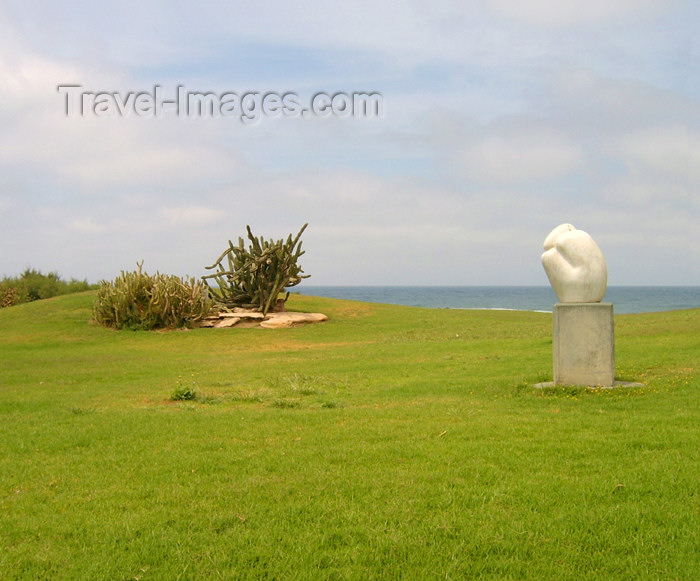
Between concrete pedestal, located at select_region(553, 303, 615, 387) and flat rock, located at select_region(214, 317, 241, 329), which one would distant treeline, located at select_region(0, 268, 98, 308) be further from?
concrete pedestal, located at select_region(553, 303, 615, 387)

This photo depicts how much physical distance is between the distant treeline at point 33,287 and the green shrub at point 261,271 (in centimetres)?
1334

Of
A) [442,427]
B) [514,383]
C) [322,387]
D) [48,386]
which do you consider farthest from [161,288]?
[442,427]

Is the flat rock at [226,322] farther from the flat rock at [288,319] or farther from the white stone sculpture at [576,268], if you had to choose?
the white stone sculpture at [576,268]

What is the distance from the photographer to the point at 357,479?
19.1 ft

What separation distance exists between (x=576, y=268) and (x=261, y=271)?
65.3ft

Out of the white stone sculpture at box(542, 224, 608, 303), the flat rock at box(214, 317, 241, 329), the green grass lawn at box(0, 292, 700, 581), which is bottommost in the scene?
the green grass lawn at box(0, 292, 700, 581)

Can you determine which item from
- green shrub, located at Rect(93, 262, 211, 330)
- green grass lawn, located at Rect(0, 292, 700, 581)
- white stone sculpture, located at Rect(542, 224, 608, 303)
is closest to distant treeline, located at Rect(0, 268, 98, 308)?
green shrub, located at Rect(93, 262, 211, 330)

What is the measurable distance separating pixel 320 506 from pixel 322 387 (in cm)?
683

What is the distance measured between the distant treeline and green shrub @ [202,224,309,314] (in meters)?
13.3

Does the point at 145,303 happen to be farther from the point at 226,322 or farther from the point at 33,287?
the point at 33,287

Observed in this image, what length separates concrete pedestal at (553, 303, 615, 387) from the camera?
397 inches

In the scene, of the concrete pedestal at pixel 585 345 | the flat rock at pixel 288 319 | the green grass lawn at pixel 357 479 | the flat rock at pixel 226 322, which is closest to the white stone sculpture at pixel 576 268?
the concrete pedestal at pixel 585 345

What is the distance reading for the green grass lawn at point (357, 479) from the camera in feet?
14.4

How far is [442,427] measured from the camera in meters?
7.81
